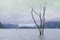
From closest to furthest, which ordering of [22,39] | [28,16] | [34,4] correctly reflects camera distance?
[34,4], [28,16], [22,39]

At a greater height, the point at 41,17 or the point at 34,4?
the point at 34,4

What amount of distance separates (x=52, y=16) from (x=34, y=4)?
1.84 ft

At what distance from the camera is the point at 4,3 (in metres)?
4.50

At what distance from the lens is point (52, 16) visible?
14.4 ft

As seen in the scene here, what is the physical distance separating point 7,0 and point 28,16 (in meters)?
0.69

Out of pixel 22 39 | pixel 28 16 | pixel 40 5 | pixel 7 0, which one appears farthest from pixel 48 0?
pixel 22 39

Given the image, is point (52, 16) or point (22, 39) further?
point (22, 39)

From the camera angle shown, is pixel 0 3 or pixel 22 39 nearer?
pixel 0 3

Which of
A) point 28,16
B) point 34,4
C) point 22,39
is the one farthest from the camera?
point 22,39

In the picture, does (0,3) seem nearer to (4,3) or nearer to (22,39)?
(4,3)

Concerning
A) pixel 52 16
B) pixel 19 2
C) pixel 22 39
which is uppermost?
pixel 19 2

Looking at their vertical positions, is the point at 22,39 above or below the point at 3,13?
below

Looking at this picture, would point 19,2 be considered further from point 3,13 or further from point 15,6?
point 3,13

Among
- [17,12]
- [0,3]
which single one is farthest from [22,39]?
[0,3]
